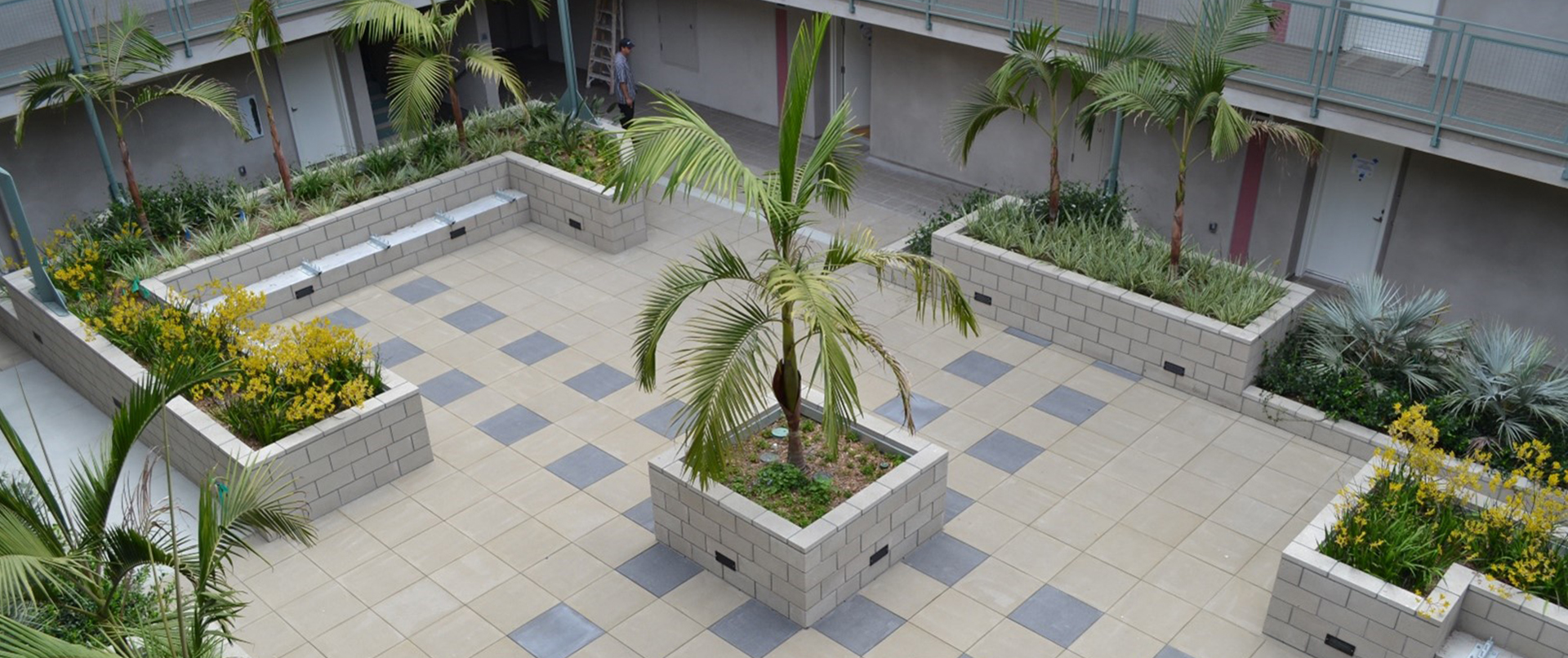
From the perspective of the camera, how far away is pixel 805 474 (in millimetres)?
8180

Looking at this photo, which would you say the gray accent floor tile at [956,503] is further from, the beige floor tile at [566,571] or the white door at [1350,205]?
the white door at [1350,205]

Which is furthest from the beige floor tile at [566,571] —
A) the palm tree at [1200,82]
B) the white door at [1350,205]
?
the white door at [1350,205]

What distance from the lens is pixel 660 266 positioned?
12.8 metres

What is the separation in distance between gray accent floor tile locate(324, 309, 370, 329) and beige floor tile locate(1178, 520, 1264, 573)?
774cm

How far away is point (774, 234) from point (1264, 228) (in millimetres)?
7524

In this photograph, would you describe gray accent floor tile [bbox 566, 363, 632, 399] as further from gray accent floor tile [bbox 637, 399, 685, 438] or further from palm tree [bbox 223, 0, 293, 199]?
palm tree [bbox 223, 0, 293, 199]

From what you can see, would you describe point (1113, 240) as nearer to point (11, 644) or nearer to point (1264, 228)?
point (1264, 228)

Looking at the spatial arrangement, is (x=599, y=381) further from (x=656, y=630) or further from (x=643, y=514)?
(x=656, y=630)

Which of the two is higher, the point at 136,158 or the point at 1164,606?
the point at 136,158

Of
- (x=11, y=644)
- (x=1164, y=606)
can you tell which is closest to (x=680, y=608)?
(x=1164, y=606)

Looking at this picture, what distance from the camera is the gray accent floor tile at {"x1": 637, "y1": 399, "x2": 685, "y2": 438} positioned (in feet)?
32.6

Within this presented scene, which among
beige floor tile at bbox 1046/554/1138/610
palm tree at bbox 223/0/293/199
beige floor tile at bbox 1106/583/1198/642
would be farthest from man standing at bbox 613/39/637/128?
beige floor tile at bbox 1106/583/1198/642

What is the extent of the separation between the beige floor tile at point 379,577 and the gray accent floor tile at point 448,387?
210 centimetres

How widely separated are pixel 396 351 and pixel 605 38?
896 cm
